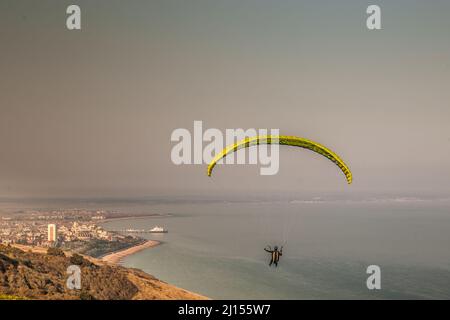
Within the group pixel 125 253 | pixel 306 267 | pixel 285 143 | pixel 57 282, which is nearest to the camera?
Result: pixel 285 143

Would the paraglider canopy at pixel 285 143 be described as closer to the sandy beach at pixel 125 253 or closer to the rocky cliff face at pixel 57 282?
the rocky cliff face at pixel 57 282

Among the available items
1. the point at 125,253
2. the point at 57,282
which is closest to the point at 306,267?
the point at 125,253

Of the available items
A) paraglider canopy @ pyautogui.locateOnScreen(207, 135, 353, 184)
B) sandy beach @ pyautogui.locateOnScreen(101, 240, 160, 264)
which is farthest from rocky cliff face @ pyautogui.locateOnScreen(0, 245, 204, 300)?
sandy beach @ pyautogui.locateOnScreen(101, 240, 160, 264)

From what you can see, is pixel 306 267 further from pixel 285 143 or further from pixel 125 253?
pixel 285 143

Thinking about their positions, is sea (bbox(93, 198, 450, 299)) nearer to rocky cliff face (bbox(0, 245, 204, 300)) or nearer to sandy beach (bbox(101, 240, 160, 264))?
sandy beach (bbox(101, 240, 160, 264))

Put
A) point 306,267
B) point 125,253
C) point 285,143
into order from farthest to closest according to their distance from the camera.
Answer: point 125,253
point 306,267
point 285,143

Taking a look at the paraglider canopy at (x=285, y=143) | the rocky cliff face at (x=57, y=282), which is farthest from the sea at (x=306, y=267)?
the paraglider canopy at (x=285, y=143)
